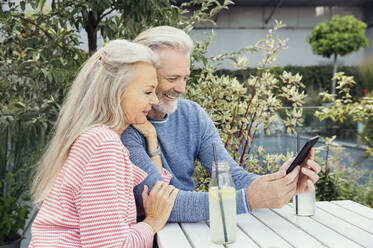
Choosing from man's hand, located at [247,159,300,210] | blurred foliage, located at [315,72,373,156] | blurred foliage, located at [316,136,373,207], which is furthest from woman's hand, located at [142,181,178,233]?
blurred foliage, located at [315,72,373,156]

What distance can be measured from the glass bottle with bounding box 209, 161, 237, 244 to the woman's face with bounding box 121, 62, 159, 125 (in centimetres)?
35

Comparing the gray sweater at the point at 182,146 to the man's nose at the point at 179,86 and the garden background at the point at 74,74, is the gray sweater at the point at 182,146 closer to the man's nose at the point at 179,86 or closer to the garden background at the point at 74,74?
the man's nose at the point at 179,86

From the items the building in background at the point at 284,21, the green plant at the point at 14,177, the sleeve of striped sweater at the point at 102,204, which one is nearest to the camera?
the sleeve of striped sweater at the point at 102,204

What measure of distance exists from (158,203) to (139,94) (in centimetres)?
37

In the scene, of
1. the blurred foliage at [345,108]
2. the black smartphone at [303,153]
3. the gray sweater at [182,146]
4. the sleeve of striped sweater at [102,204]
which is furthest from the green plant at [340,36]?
the sleeve of striped sweater at [102,204]

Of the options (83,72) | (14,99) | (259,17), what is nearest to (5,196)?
(14,99)

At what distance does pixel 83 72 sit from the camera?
140cm

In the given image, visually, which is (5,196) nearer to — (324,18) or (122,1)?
(122,1)

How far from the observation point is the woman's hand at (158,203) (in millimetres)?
1360

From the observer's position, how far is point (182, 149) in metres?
1.82

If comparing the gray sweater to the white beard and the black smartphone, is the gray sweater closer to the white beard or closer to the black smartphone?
the white beard

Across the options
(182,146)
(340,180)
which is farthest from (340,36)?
(182,146)

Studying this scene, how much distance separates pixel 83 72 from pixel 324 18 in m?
21.4

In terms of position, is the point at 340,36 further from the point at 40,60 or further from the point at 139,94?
the point at 139,94
